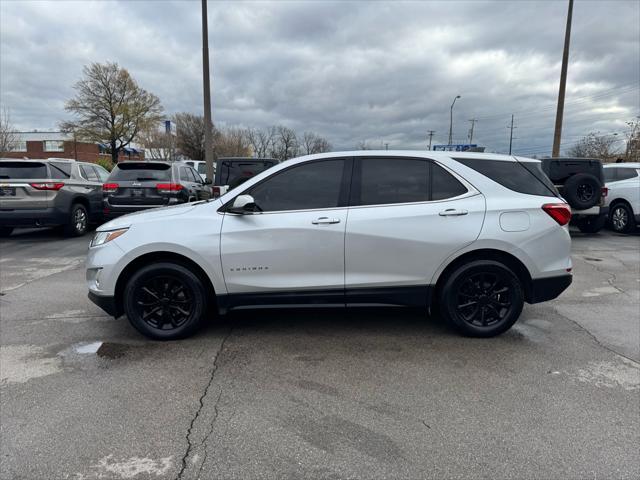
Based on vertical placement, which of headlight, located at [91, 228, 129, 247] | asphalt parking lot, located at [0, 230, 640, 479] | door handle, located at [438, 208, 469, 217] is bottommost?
asphalt parking lot, located at [0, 230, 640, 479]

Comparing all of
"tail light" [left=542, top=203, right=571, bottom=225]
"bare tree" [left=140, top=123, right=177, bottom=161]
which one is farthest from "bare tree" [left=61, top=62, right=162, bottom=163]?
"tail light" [left=542, top=203, right=571, bottom=225]

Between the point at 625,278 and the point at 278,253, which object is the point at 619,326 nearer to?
the point at 625,278

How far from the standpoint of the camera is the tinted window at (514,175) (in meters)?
4.10

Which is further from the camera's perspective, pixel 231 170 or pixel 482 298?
pixel 231 170

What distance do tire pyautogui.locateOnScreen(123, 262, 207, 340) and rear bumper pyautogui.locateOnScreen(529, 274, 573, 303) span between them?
3.13m

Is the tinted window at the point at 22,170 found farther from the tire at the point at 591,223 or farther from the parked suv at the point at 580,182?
the tire at the point at 591,223

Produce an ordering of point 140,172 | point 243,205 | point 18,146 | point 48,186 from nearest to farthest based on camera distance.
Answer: point 243,205 → point 48,186 → point 140,172 → point 18,146

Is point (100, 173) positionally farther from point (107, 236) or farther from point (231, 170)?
point (107, 236)

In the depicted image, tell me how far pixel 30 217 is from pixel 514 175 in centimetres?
971

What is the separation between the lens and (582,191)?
31.1 ft

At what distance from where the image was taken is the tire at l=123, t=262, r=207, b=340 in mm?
3945

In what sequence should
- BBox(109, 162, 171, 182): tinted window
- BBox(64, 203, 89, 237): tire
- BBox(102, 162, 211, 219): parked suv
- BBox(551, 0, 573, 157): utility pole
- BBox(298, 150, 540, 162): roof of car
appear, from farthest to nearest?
BBox(551, 0, 573, 157): utility pole, BBox(64, 203, 89, 237): tire, BBox(109, 162, 171, 182): tinted window, BBox(102, 162, 211, 219): parked suv, BBox(298, 150, 540, 162): roof of car

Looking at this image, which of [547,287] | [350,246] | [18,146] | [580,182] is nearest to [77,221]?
[350,246]

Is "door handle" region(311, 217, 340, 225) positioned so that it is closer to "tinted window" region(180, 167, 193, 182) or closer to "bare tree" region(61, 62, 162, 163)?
"tinted window" region(180, 167, 193, 182)
